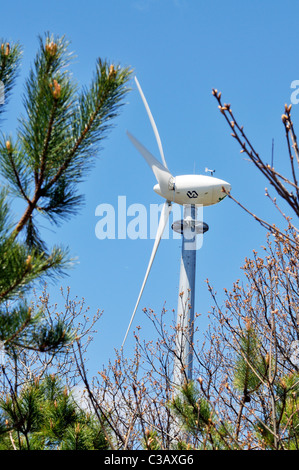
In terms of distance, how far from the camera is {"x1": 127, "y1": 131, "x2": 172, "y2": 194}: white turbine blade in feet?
40.2

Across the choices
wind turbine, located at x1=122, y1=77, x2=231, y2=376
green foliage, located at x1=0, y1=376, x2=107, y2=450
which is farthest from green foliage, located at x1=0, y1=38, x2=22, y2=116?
wind turbine, located at x1=122, y1=77, x2=231, y2=376

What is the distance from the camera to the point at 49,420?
4672 mm

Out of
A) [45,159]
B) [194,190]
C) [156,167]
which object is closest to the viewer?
[45,159]

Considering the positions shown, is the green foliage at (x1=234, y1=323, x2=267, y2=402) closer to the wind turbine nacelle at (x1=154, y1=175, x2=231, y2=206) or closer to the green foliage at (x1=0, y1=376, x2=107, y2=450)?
the green foliage at (x1=0, y1=376, x2=107, y2=450)

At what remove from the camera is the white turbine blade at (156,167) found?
40.2 feet

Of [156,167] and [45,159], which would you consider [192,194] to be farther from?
[45,159]

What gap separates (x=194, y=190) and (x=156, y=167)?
141cm

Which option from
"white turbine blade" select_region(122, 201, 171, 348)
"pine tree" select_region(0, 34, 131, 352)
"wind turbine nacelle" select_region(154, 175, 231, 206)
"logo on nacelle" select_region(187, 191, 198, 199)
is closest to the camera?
"pine tree" select_region(0, 34, 131, 352)

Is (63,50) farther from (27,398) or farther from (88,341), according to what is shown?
(88,341)

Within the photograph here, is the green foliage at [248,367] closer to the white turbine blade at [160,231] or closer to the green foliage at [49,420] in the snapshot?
the green foliage at [49,420]

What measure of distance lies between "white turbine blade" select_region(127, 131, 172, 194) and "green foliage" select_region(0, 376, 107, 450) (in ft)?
26.5

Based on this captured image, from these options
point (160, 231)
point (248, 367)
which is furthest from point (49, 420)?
point (160, 231)
